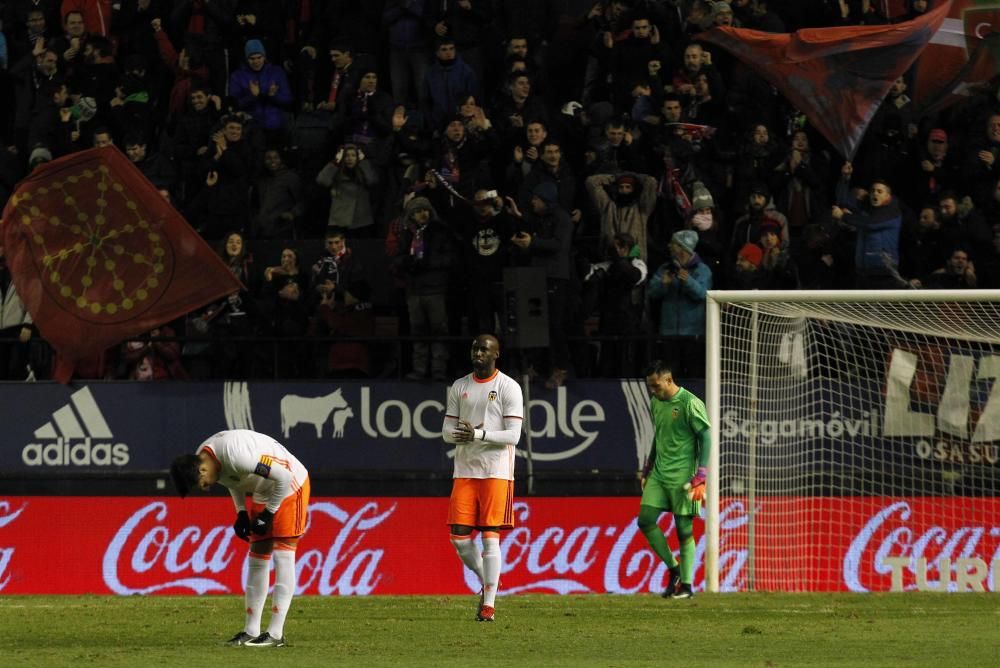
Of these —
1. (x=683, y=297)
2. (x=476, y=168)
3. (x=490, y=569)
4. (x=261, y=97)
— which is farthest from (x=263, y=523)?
(x=261, y=97)

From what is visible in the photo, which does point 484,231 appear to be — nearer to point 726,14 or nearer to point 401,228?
point 401,228

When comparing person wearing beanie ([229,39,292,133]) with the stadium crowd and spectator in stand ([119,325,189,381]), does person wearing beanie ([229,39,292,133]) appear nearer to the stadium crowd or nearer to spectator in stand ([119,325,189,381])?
the stadium crowd

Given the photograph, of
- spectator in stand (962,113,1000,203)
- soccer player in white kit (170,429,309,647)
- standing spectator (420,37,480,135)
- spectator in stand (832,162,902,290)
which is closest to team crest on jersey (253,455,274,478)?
soccer player in white kit (170,429,309,647)

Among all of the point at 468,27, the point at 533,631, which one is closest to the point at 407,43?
the point at 468,27

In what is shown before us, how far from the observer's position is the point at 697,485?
41.7ft

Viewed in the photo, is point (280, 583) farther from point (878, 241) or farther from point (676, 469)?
point (878, 241)

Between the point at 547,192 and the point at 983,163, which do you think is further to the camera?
the point at 983,163

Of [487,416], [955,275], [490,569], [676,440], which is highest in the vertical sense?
[955,275]

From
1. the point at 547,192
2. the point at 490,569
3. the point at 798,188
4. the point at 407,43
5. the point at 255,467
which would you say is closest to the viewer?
the point at 255,467

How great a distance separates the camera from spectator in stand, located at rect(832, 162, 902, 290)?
618 inches

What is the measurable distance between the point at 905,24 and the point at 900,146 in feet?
5.22

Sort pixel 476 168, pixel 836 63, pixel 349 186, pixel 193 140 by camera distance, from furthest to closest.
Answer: pixel 193 140, pixel 349 186, pixel 476 168, pixel 836 63

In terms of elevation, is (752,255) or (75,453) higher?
(752,255)

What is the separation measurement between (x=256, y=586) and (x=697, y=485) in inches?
165
